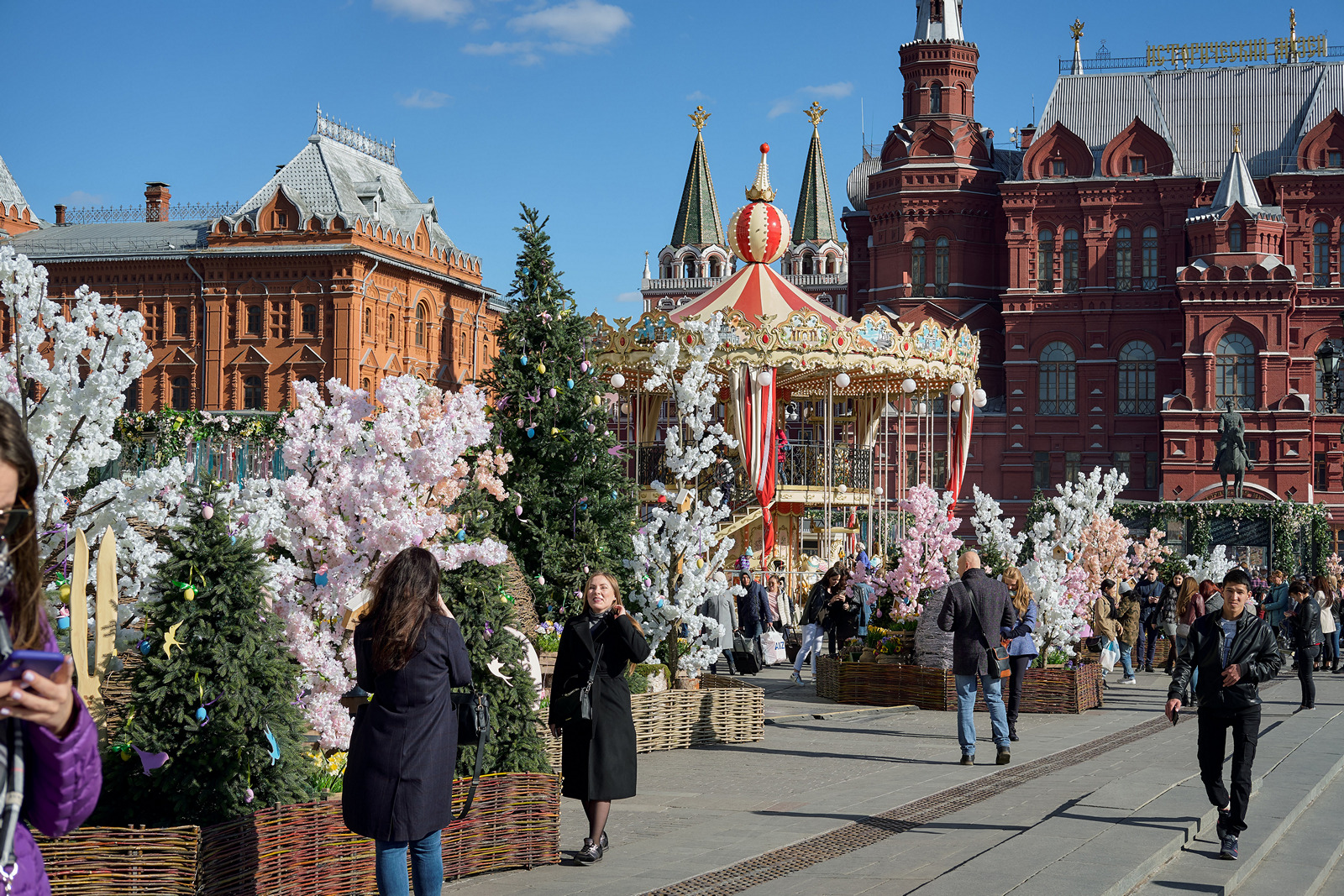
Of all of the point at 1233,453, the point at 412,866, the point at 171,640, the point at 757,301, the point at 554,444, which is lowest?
the point at 412,866

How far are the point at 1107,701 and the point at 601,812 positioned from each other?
10.2m

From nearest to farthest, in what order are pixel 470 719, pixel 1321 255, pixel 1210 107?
pixel 470 719 < pixel 1321 255 < pixel 1210 107

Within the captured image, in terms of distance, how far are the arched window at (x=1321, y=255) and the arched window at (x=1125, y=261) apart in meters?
6.49

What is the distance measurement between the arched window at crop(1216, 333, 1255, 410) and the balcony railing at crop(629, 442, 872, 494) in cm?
2863

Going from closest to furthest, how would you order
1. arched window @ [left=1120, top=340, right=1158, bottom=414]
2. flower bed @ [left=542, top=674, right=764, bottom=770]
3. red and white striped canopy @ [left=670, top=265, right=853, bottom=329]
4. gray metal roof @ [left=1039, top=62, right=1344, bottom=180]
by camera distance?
1. flower bed @ [left=542, top=674, right=764, bottom=770]
2. red and white striped canopy @ [left=670, top=265, right=853, bottom=329]
3. arched window @ [left=1120, top=340, right=1158, bottom=414]
4. gray metal roof @ [left=1039, top=62, right=1344, bottom=180]

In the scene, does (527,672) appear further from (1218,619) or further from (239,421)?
(239,421)

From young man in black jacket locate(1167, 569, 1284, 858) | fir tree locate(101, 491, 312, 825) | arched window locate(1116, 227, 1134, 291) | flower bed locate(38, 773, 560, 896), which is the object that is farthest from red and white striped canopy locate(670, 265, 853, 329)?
arched window locate(1116, 227, 1134, 291)

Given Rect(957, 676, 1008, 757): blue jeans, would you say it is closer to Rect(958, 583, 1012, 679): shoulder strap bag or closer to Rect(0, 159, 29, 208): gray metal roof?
A: Rect(958, 583, 1012, 679): shoulder strap bag

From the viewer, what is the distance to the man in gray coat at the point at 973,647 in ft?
33.2

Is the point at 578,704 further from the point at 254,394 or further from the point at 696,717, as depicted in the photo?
the point at 254,394

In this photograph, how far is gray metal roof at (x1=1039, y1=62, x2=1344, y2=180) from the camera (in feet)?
182

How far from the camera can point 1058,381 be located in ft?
178

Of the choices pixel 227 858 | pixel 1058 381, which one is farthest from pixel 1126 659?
pixel 1058 381

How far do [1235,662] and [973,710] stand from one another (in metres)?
2.95
